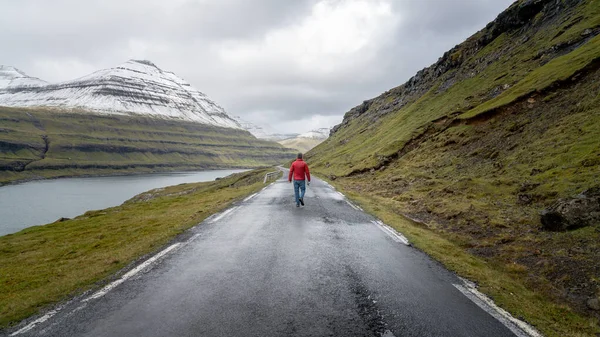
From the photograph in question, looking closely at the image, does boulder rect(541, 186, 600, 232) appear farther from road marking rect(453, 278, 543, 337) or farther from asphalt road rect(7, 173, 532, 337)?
road marking rect(453, 278, 543, 337)

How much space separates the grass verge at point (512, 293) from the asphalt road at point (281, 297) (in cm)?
56

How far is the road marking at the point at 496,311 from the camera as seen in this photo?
458 centimetres

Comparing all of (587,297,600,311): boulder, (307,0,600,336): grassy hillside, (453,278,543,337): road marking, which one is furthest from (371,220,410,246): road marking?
(587,297,600,311): boulder

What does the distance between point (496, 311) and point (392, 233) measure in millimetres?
5809

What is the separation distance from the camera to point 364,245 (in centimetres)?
912

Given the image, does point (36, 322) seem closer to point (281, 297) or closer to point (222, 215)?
point (281, 297)

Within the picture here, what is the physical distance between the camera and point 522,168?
17.2m

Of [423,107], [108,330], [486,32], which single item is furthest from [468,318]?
[486,32]

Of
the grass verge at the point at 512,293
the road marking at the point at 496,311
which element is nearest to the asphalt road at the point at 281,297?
the road marking at the point at 496,311

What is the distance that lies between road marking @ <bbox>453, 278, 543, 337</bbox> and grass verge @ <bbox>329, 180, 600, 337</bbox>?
154 millimetres

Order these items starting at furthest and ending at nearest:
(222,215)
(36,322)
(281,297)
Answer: (222,215) → (281,297) → (36,322)

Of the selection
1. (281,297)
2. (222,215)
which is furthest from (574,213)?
(222,215)

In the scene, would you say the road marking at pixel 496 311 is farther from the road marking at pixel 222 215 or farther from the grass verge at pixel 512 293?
the road marking at pixel 222 215

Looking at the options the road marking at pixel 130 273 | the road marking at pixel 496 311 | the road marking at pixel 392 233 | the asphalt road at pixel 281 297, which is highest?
the road marking at pixel 130 273
